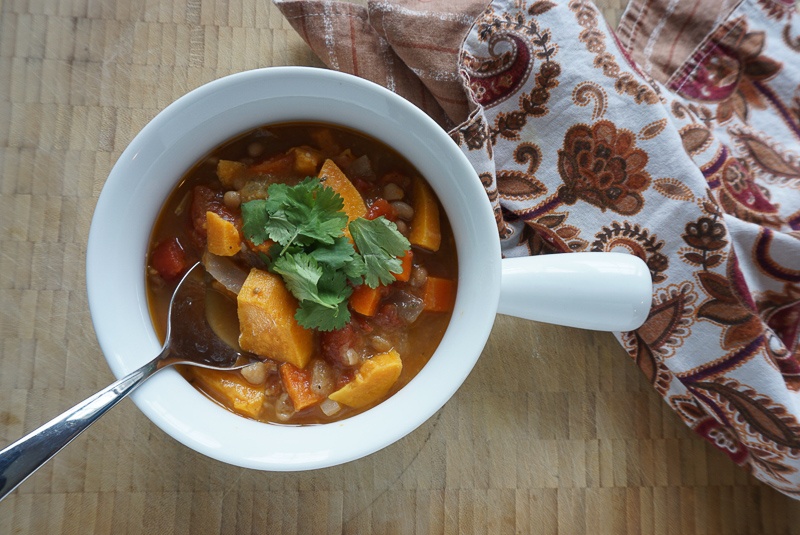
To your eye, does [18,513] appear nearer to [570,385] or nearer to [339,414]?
[339,414]

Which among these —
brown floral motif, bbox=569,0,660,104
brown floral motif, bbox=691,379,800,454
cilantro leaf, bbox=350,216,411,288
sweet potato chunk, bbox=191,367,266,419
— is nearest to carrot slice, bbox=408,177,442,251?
cilantro leaf, bbox=350,216,411,288

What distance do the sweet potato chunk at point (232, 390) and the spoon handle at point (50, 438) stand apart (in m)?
0.19

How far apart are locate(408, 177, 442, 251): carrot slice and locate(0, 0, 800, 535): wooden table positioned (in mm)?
492

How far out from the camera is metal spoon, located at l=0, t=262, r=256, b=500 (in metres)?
1.46

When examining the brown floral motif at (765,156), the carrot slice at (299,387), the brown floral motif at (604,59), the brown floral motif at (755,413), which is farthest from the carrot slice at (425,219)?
the brown floral motif at (765,156)

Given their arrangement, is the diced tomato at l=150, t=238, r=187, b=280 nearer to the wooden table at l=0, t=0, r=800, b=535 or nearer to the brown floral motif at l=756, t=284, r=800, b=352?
the wooden table at l=0, t=0, r=800, b=535

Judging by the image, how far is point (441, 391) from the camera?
5.18 feet

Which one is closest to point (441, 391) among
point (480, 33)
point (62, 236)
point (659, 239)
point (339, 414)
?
point (339, 414)

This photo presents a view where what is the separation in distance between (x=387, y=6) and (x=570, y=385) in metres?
1.33

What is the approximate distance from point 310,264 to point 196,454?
81 centimetres

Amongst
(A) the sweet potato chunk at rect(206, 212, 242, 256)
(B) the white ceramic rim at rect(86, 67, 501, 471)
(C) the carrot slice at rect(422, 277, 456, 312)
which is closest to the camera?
(B) the white ceramic rim at rect(86, 67, 501, 471)

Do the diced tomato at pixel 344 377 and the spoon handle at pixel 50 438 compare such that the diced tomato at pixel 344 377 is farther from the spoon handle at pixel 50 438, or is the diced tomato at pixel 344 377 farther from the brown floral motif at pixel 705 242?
the brown floral motif at pixel 705 242

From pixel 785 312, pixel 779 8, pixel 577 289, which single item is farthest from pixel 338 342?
pixel 779 8

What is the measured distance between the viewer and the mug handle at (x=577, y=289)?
1583 mm
